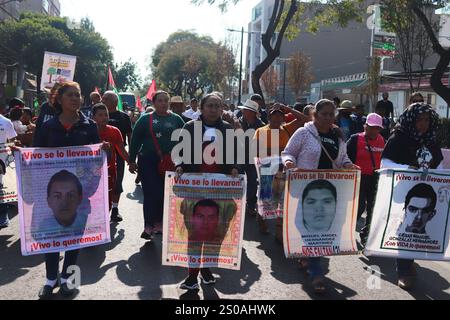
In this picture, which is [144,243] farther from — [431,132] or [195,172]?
[431,132]

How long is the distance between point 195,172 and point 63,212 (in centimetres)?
127

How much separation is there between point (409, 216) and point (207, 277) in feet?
6.90

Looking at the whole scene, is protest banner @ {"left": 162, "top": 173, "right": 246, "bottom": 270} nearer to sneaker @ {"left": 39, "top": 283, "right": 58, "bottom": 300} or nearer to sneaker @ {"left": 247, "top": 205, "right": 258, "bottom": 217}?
sneaker @ {"left": 39, "top": 283, "right": 58, "bottom": 300}

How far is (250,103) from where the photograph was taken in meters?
8.41

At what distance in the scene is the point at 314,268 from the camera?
16.1 feet

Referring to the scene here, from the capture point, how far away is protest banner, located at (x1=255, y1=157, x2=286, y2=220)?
22.2 ft

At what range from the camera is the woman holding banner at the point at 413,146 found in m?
A: 5.05

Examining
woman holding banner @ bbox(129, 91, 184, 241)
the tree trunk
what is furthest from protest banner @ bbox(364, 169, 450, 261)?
the tree trunk

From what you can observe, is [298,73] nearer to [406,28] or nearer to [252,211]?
[406,28]

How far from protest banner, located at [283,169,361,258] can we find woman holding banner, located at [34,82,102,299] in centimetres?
208

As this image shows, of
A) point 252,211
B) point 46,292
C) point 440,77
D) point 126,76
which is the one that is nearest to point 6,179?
point 46,292

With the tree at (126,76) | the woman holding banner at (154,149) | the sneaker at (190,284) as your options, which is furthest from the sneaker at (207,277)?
the tree at (126,76)

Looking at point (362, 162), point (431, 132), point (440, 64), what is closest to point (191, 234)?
point (431, 132)
